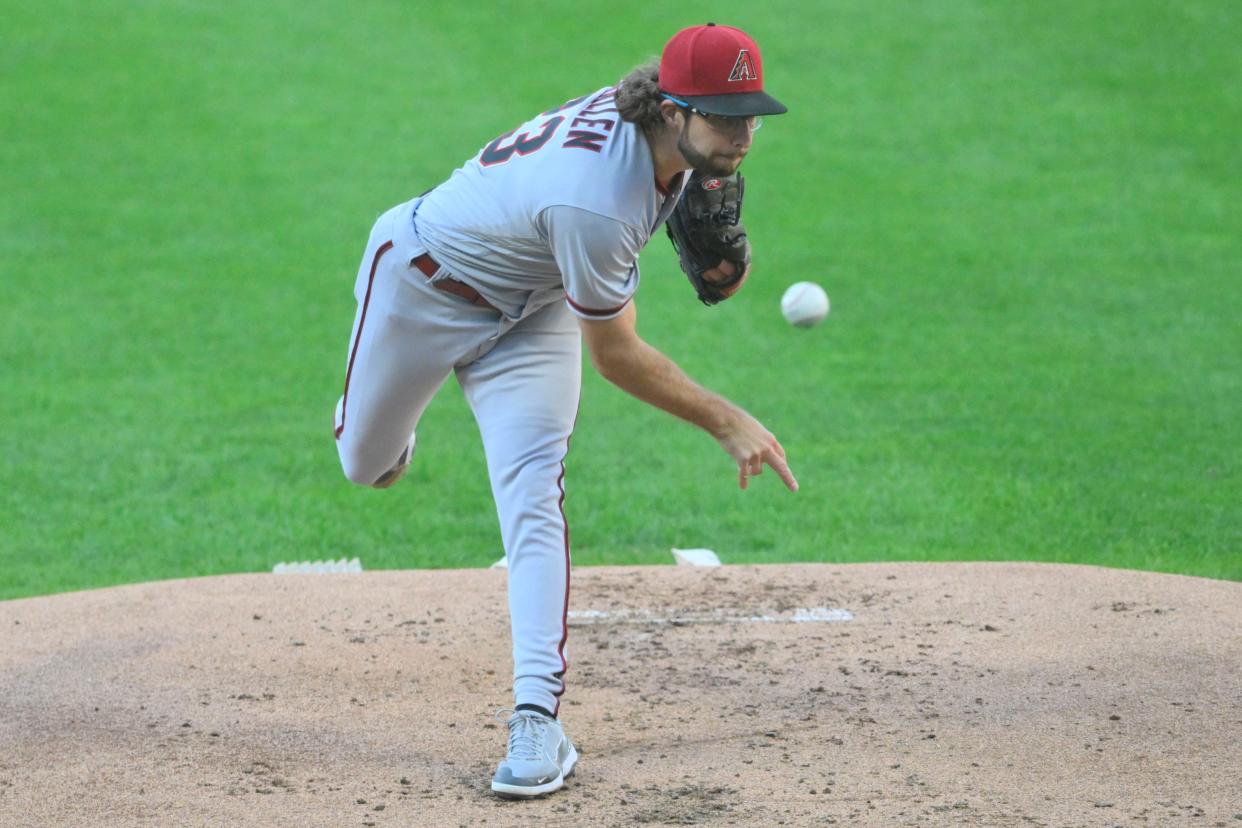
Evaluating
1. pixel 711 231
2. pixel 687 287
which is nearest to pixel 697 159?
pixel 711 231

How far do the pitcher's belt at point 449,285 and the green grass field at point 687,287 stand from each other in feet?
9.70

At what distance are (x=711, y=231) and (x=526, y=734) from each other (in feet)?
4.76

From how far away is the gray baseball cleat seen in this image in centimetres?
399

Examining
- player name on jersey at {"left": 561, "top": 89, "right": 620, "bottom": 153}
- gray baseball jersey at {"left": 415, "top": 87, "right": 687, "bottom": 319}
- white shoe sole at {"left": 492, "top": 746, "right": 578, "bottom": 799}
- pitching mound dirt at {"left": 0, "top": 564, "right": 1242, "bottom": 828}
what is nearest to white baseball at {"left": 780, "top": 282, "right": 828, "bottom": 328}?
pitching mound dirt at {"left": 0, "top": 564, "right": 1242, "bottom": 828}

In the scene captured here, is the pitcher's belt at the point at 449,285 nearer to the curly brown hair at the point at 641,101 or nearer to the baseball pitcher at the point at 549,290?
the baseball pitcher at the point at 549,290

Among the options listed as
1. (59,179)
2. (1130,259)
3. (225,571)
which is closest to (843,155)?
(1130,259)

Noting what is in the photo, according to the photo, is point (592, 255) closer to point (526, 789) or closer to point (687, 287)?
point (526, 789)

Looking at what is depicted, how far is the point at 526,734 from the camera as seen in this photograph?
406 centimetres

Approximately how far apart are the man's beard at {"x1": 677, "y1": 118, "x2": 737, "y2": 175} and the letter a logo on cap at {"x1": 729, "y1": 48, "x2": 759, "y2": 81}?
0.15 metres

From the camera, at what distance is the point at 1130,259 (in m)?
11.0

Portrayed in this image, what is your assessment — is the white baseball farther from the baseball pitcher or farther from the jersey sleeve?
the jersey sleeve

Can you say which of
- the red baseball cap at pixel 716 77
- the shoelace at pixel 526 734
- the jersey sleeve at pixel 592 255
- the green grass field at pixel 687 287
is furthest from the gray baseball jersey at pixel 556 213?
the green grass field at pixel 687 287

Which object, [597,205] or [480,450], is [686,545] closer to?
[480,450]

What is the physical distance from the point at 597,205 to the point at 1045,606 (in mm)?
2754
